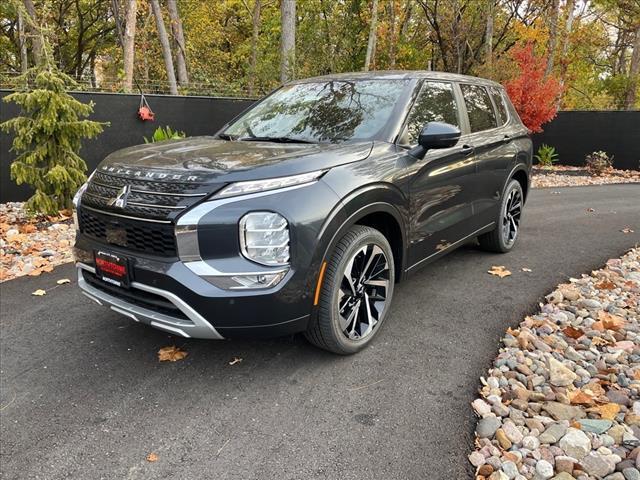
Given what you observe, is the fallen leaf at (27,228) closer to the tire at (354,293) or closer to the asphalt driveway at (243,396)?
the asphalt driveway at (243,396)

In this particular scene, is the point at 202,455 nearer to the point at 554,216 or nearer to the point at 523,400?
the point at 523,400

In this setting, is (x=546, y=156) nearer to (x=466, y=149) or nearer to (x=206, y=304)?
(x=466, y=149)

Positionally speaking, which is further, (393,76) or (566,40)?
(566,40)

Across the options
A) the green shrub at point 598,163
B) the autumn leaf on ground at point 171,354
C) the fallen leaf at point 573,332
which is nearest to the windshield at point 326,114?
the autumn leaf on ground at point 171,354

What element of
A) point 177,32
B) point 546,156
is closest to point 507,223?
point 546,156

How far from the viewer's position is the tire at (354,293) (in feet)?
8.89

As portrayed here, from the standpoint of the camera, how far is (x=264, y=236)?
94.2 inches

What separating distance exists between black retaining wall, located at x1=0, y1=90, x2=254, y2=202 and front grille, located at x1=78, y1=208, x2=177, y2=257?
18.6 feet

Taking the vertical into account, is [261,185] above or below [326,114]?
below

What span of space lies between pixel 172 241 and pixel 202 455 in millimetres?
1059

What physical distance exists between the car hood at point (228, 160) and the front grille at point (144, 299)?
645 millimetres

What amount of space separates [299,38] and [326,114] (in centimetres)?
1440

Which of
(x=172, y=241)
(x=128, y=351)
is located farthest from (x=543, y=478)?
(x=128, y=351)

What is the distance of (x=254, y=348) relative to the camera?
316 centimetres
